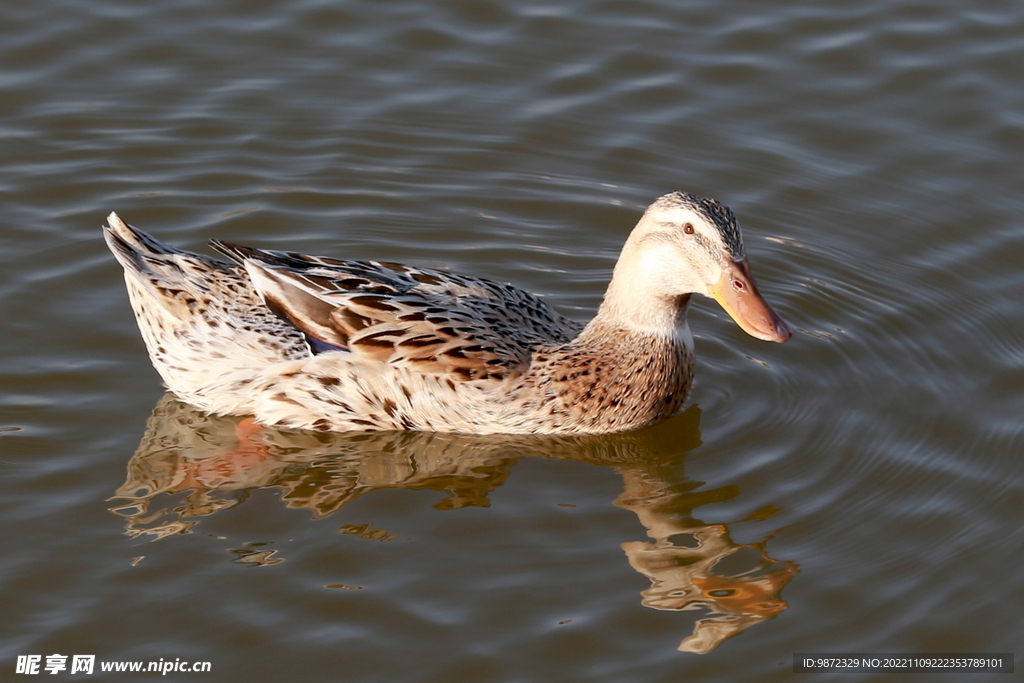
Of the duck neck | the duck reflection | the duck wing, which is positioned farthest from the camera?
the duck neck

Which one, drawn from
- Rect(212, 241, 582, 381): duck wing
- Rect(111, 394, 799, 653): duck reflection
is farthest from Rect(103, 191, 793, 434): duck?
Rect(111, 394, 799, 653): duck reflection

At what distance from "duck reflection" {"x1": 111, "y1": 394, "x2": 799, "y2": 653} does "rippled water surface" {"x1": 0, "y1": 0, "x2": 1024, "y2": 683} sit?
2 cm

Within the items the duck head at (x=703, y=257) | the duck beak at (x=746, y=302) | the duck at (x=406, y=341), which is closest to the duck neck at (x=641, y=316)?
the duck at (x=406, y=341)

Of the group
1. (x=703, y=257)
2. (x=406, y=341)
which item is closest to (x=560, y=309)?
(x=406, y=341)

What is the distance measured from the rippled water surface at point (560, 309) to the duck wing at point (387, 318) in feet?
1.83

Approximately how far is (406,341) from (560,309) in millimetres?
1924

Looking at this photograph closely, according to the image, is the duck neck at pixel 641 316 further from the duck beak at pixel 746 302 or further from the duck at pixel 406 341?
the duck beak at pixel 746 302

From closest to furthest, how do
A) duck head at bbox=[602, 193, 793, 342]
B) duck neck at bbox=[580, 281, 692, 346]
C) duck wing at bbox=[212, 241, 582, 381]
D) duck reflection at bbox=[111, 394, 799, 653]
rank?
1. duck reflection at bbox=[111, 394, 799, 653]
2. duck head at bbox=[602, 193, 793, 342]
3. duck wing at bbox=[212, 241, 582, 381]
4. duck neck at bbox=[580, 281, 692, 346]

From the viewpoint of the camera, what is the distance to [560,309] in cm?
994

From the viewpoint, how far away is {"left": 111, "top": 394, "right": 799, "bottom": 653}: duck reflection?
292 inches

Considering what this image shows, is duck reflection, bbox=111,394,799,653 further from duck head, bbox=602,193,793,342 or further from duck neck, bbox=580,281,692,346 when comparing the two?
duck head, bbox=602,193,793,342

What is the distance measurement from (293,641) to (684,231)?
315 cm

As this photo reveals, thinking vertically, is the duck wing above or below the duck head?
below

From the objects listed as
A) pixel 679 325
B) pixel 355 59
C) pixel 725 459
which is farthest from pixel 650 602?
pixel 355 59
